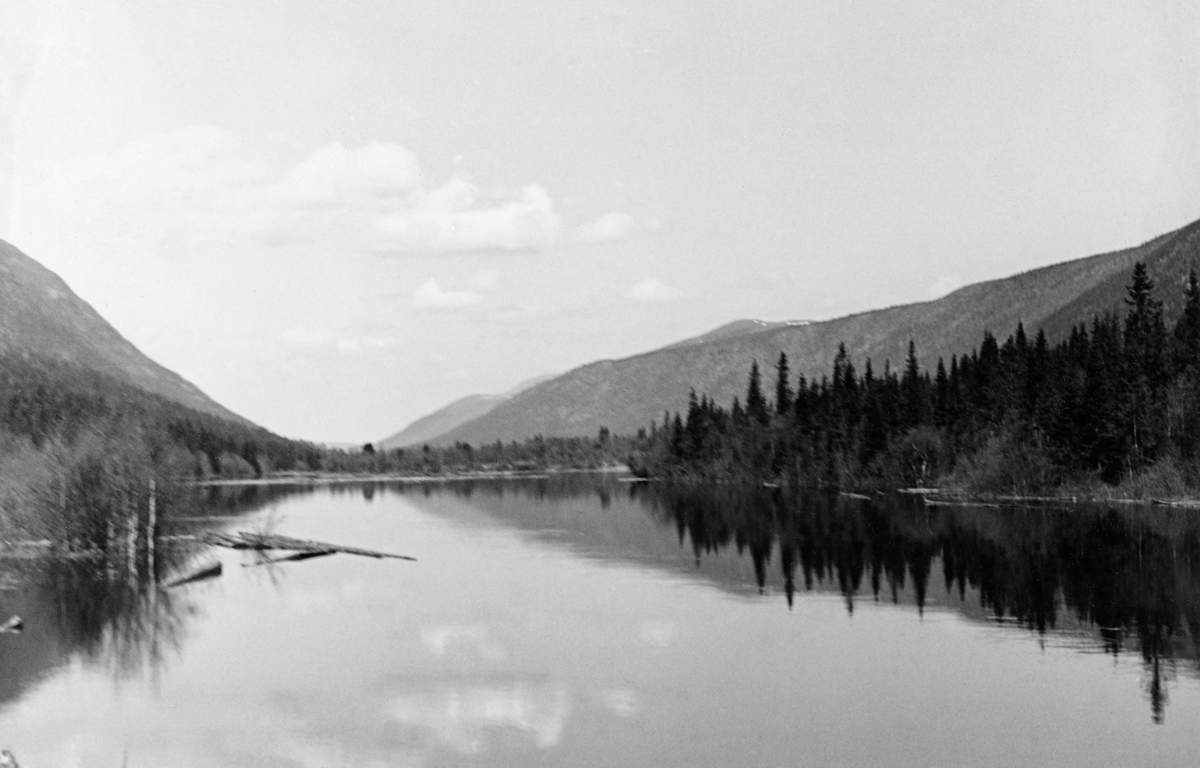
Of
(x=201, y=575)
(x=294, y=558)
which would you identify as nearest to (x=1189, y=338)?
(x=294, y=558)

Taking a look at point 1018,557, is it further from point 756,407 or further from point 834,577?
point 756,407

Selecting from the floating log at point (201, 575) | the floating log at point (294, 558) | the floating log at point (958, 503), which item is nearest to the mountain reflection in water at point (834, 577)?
the floating log at point (201, 575)

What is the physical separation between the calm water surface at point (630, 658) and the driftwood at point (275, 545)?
1.14 meters

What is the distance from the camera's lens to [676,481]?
7205 inches

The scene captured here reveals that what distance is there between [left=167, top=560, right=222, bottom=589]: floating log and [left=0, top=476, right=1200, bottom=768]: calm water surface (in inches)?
19.6

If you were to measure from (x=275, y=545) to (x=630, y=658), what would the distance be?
35.5 m

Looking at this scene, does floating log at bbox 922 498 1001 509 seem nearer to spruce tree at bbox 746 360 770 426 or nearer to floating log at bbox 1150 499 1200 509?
floating log at bbox 1150 499 1200 509

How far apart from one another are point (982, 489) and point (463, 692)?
296 ft

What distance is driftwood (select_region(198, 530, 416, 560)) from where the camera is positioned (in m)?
66.4

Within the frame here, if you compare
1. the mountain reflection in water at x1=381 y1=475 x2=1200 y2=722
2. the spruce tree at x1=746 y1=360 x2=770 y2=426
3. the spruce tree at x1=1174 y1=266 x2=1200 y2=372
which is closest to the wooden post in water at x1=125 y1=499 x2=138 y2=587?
the mountain reflection in water at x1=381 y1=475 x2=1200 y2=722

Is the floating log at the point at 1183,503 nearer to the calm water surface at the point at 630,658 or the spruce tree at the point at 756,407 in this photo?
the calm water surface at the point at 630,658

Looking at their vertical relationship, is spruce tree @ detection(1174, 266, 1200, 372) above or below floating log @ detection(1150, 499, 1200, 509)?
above

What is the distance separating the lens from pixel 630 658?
36.5 meters

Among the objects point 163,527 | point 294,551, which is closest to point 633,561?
point 294,551
